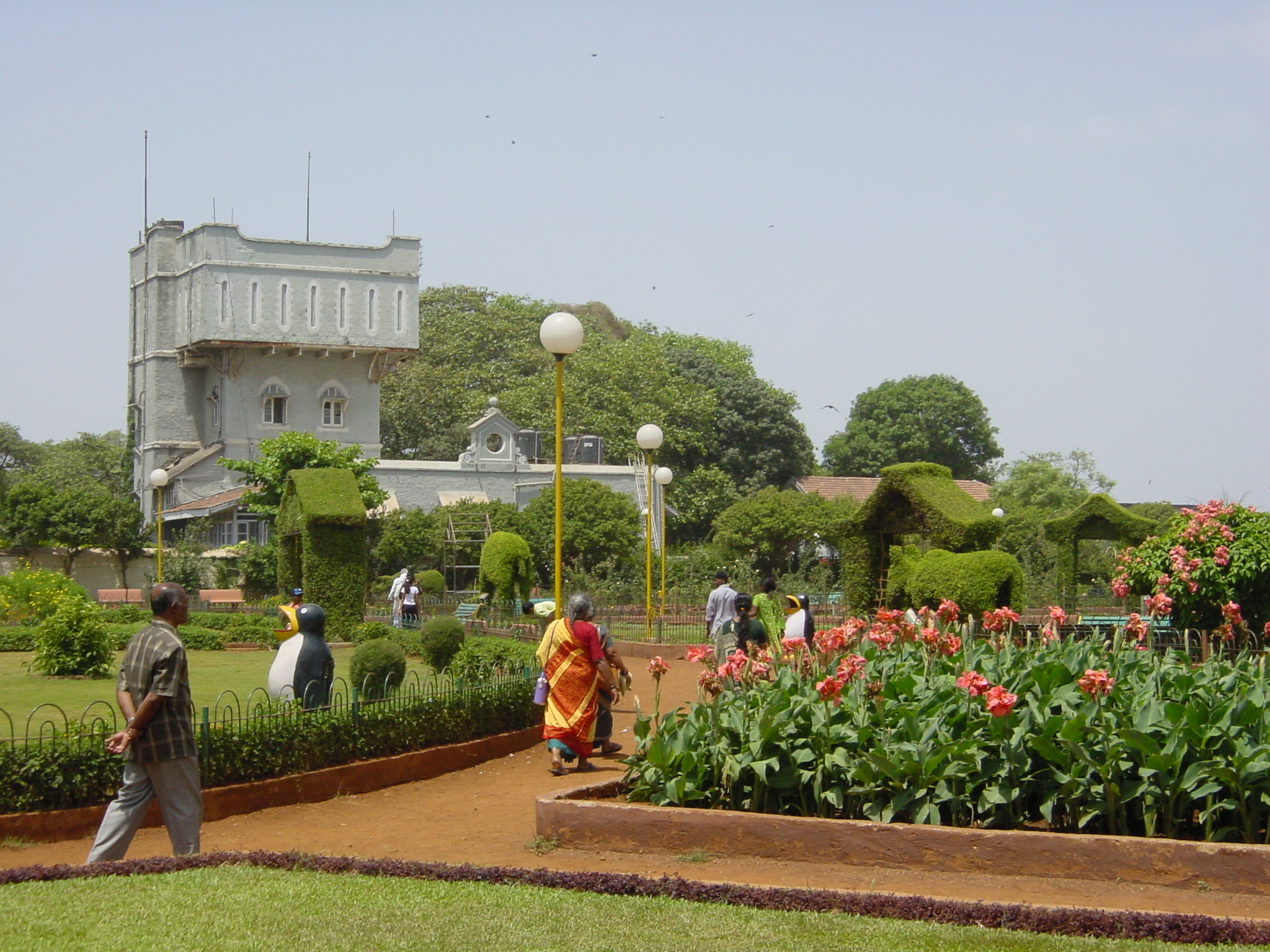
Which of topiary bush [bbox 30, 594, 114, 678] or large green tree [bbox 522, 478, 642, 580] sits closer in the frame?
topiary bush [bbox 30, 594, 114, 678]

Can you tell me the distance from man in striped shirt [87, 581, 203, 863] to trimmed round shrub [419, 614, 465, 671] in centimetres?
646

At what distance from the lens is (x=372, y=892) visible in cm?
593

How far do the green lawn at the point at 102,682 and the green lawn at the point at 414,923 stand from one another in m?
6.37

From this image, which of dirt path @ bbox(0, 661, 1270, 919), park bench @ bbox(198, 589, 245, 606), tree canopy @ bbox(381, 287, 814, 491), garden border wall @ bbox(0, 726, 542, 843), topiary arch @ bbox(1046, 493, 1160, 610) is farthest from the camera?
tree canopy @ bbox(381, 287, 814, 491)

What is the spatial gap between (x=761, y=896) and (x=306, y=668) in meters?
5.38

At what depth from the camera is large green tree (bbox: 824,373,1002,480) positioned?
215 feet

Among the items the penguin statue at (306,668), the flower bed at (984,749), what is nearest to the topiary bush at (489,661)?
the penguin statue at (306,668)

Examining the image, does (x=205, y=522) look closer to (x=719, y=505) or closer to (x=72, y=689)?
(x=719, y=505)

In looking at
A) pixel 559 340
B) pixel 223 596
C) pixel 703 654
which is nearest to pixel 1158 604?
pixel 703 654

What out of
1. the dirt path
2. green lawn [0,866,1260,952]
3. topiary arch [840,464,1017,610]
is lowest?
the dirt path

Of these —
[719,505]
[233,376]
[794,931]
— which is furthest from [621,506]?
[794,931]

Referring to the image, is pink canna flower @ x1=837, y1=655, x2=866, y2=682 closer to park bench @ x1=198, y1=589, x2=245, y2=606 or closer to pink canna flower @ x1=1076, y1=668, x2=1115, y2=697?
pink canna flower @ x1=1076, y1=668, x2=1115, y2=697

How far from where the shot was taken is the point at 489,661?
12992 mm

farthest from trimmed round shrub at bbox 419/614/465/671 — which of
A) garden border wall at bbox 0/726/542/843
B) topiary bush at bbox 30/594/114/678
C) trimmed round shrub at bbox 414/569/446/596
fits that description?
trimmed round shrub at bbox 414/569/446/596
